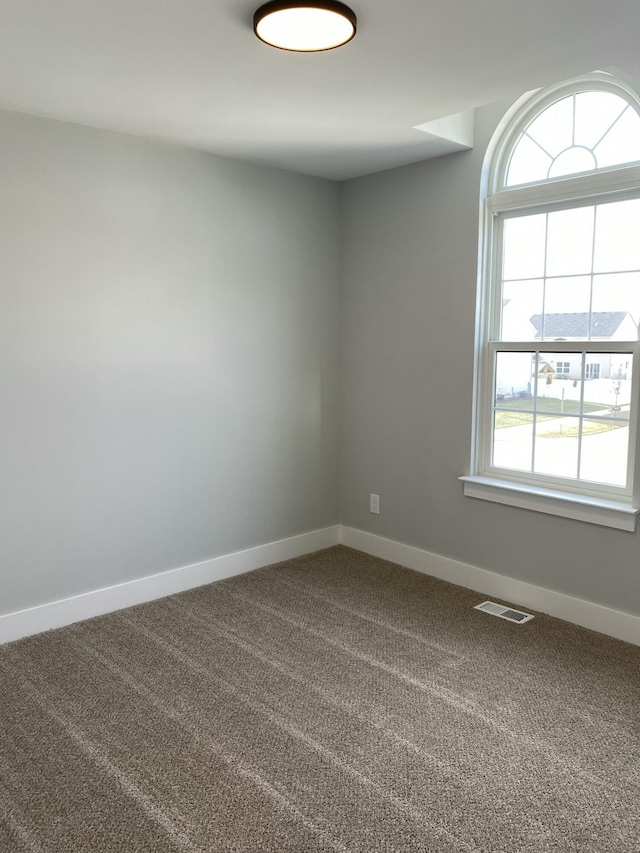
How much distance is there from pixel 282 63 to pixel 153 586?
2542 millimetres

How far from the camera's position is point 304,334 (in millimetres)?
4102

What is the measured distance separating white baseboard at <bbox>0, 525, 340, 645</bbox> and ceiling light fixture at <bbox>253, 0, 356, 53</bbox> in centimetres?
257

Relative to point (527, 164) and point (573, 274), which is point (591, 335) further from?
point (527, 164)

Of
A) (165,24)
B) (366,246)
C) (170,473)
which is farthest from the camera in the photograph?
(366,246)

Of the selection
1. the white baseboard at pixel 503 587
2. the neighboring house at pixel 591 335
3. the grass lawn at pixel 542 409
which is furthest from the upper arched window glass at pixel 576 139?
the white baseboard at pixel 503 587

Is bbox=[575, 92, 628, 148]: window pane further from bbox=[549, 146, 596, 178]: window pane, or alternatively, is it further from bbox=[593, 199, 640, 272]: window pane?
bbox=[593, 199, 640, 272]: window pane

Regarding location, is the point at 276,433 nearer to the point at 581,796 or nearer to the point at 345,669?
the point at 345,669

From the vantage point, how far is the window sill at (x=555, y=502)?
3020 millimetres

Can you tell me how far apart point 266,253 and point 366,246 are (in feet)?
2.11

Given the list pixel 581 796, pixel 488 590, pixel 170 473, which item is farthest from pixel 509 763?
pixel 170 473

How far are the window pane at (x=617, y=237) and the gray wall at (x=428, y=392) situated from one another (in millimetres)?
639

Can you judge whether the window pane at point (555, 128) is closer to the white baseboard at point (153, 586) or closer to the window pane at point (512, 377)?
the window pane at point (512, 377)

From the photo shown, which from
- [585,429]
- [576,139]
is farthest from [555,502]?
[576,139]

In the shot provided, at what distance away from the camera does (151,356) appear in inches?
134
